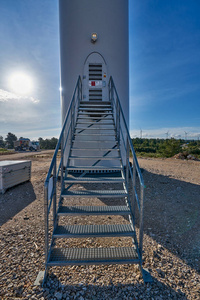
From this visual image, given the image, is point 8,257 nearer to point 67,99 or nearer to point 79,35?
point 67,99

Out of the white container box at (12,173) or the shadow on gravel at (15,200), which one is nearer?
the shadow on gravel at (15,200)

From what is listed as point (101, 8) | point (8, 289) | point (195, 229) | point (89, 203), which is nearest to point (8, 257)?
point (8, 289)

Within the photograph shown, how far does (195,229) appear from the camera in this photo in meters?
3.17

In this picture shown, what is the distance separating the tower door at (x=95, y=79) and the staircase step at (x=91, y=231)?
4527 millimetres

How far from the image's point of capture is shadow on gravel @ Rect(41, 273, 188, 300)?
6.05ft

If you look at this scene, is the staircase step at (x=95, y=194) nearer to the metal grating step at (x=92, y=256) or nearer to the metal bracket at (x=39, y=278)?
the metal grating step at (x=92, y=256)

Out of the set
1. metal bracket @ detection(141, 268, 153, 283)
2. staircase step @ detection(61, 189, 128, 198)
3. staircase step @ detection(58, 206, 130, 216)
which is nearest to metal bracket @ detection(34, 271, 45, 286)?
staircase step @ detection(58, 206, 130, 216)

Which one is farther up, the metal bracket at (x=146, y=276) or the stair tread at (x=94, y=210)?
the stair tread at (x=94, y=210)

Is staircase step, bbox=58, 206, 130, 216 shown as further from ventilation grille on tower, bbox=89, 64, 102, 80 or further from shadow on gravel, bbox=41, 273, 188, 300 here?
ventilation grille on tower, bbox=89, 64, 102, 80

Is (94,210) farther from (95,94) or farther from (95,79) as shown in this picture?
(95,79)

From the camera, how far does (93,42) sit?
5680 mm

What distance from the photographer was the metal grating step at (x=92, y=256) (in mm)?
2082

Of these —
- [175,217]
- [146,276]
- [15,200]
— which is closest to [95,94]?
[15,200]

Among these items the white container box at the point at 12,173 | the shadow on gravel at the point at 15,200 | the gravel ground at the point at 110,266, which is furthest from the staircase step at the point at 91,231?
the white container box at the point at 12,173
